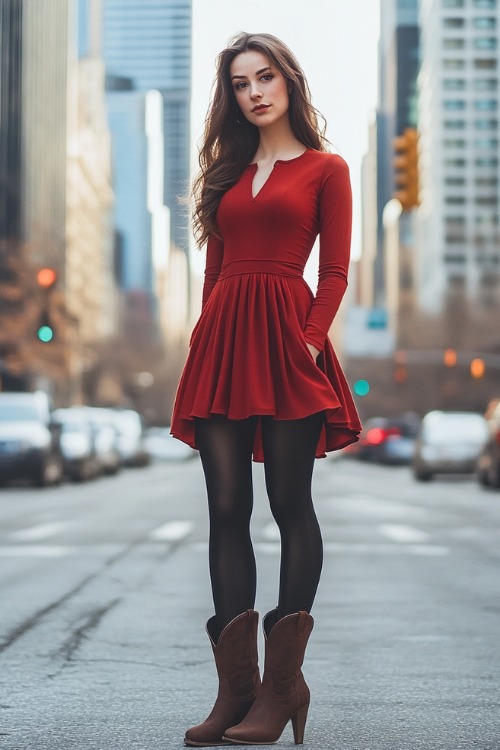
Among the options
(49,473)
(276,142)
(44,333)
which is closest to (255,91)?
(276,142)

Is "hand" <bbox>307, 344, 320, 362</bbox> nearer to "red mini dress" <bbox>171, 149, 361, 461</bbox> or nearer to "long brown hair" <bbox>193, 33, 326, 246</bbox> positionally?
"red mini dress" <bbox>171, 149, 361, 461</bbox>

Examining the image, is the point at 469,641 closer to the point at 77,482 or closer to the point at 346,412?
the point at 346,412

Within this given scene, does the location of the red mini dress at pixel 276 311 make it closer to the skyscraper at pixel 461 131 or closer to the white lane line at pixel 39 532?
the white lane line at pixel 39 532

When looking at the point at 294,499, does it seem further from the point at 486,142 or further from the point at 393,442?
the point at 486,142

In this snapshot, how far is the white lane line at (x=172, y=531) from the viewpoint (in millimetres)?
12250

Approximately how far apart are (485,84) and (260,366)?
14874 cm

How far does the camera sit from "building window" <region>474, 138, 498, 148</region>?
148m

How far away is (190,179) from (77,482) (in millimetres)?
24409

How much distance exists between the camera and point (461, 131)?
147 metres

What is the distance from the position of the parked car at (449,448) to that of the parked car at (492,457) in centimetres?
496

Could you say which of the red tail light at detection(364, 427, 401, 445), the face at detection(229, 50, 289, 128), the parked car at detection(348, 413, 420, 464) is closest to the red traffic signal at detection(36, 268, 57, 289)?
the parked car at detection(348, 413, 420, 464)

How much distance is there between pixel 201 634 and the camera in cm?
634

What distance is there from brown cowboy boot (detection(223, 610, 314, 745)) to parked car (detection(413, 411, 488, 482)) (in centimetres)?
2410

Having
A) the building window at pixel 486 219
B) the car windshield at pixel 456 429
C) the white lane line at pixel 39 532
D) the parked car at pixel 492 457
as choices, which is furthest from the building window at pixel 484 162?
the white lane line at pixel 39 532
